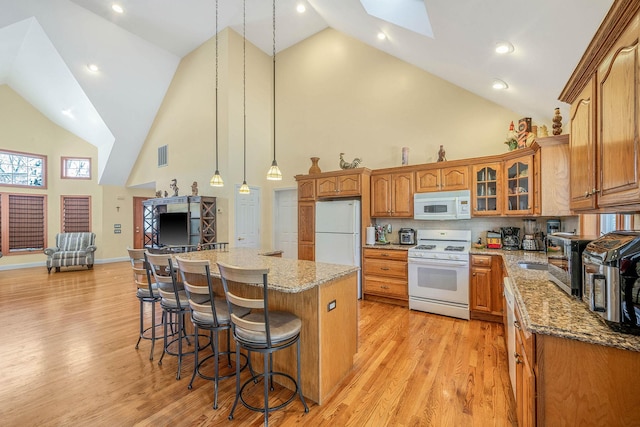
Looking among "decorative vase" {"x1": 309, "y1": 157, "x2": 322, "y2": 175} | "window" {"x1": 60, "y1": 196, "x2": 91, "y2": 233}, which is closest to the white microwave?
"decorative vase" {"x1": 309, "y1": 157, "x2": 322, "y2": 175}

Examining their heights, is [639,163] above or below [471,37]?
below

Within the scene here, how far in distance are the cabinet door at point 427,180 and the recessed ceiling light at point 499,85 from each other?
124cm

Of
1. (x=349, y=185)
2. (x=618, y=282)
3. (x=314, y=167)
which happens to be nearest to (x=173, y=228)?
(x=314, y=167)

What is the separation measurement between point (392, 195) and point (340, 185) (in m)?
0.91

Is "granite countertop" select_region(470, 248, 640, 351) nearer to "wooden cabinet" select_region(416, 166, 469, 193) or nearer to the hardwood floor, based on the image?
the hardwood floor

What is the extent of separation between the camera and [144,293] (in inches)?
115

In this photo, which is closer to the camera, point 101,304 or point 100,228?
point 101,304

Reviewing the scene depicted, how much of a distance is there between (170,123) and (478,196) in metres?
7.39

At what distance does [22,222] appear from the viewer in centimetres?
758

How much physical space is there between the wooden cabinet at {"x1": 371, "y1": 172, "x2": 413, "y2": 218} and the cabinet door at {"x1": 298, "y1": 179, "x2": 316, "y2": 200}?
115 cm

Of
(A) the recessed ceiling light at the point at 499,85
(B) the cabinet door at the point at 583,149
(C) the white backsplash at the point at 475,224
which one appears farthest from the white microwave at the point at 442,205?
(B) the cabinet door at the point at 583,149

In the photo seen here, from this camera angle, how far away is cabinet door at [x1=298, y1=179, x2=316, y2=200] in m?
5.22

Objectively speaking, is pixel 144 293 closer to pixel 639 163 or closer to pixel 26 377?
pixel 26 377

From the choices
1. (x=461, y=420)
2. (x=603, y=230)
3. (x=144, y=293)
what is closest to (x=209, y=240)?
(x=144, y=293)
